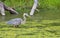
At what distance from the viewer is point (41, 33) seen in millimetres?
8711

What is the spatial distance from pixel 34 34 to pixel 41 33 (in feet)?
0.83

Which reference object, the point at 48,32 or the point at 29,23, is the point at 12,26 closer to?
the point at 29,23

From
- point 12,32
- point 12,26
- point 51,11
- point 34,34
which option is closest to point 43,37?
point 34,34

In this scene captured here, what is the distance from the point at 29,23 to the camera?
34.3ft

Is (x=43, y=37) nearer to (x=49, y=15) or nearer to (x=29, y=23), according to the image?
(x=29, y=23)

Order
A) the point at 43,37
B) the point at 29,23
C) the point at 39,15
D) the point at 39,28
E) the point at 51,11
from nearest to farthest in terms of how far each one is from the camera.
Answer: the point at 43,37 < the point at 39,28 < the point at 29,23 < the point at 39,15 < the point at 51,11

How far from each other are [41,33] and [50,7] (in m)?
6.18

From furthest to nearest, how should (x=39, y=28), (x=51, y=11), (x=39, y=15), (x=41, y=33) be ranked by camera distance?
(x=51, y=11), (x=39, y=15), (x=39, y=28), (x=41, y=33)

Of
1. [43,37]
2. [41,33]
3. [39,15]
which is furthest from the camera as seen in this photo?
[39,15]

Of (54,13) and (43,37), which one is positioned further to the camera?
(54,13)

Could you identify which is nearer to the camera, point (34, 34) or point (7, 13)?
point (34, 34)

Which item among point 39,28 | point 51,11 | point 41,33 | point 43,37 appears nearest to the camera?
point 43,37

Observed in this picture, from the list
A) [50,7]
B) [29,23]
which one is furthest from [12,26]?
[50,7]

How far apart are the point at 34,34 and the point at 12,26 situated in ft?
4.76
